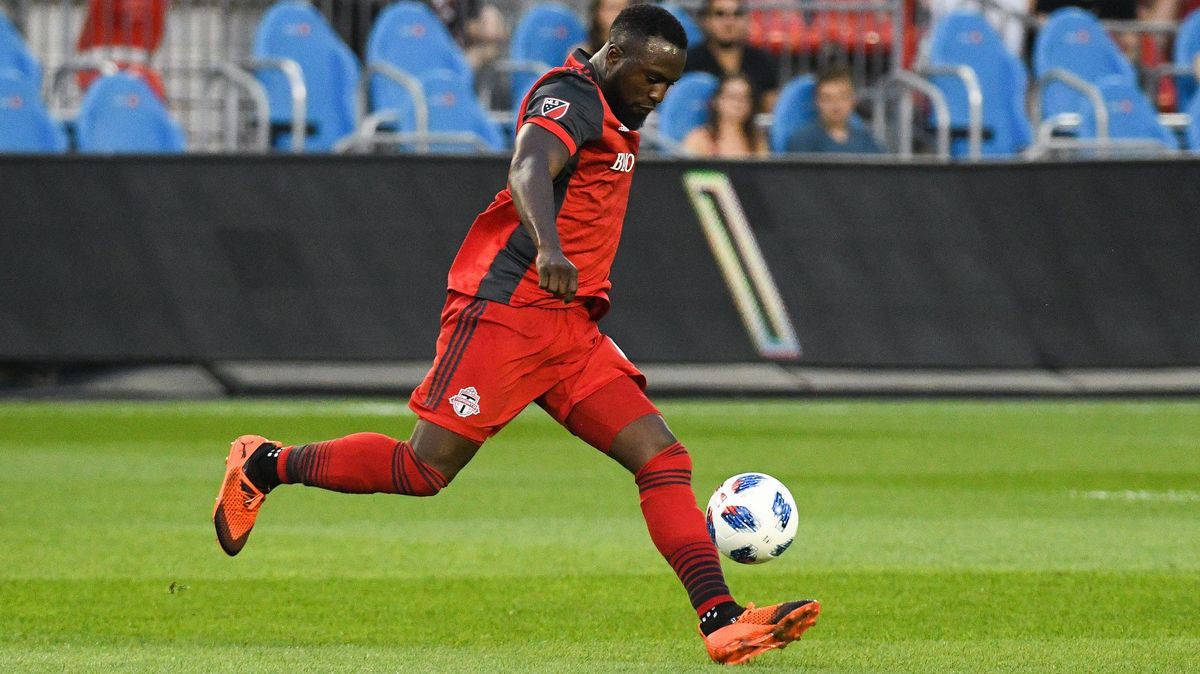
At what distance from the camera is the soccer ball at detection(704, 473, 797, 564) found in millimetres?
6301

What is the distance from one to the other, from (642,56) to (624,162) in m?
0.36

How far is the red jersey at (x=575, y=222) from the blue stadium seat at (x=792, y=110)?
34.4 ft

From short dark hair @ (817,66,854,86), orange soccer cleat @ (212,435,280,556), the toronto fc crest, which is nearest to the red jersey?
the toronto fc crest

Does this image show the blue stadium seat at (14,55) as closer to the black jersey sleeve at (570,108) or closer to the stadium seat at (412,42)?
the stadium seat at (412,42)

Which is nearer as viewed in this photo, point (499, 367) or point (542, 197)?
point (542, 197)

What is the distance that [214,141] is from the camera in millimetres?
17656

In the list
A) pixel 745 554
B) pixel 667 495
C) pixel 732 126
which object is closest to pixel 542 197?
pixel 667 495

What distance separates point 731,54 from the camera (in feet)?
56.6

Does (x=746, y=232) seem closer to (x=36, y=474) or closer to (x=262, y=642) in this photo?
(x=36, y=474)

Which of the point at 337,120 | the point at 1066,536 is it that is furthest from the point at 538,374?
the point at 337,120

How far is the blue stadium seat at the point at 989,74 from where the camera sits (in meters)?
18.3

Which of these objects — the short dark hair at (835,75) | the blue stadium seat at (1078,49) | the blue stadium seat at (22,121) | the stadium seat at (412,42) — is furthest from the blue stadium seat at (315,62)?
the blue stadium seat at (1078,49)

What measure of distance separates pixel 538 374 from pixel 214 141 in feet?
39.4

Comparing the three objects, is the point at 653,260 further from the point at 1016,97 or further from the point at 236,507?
the point at 236,507
